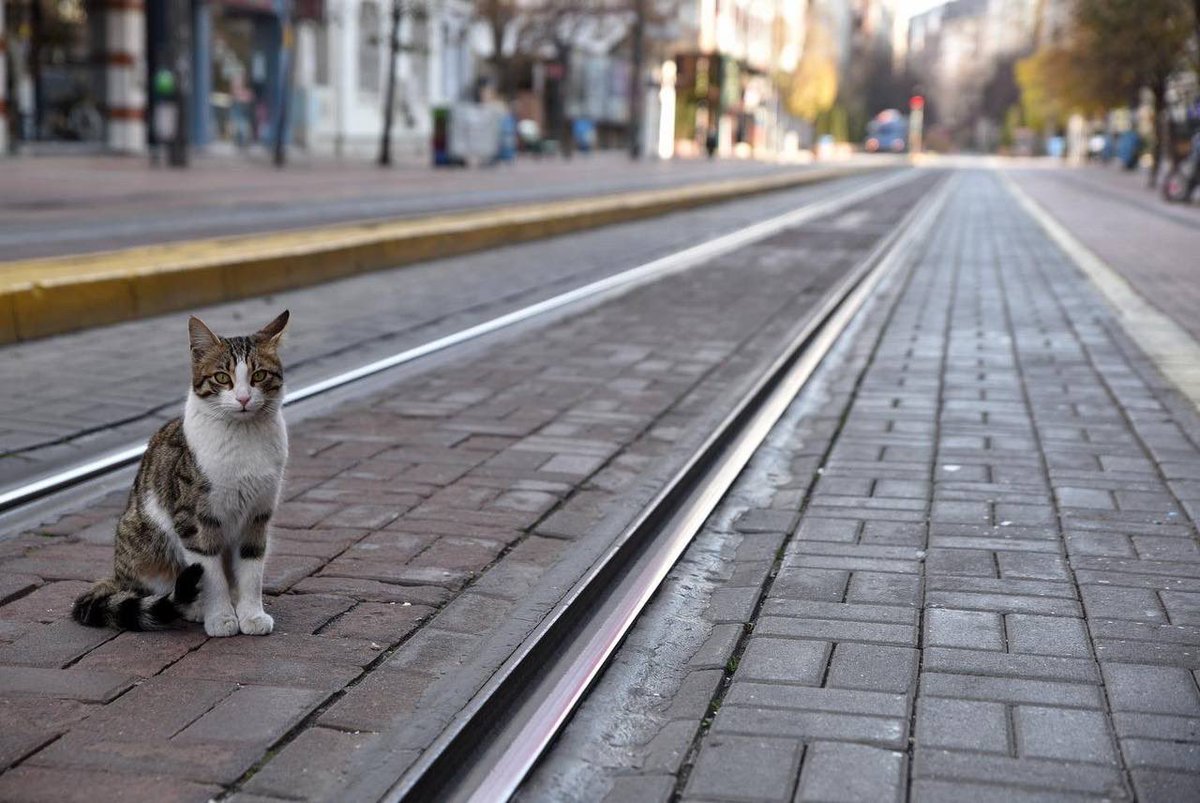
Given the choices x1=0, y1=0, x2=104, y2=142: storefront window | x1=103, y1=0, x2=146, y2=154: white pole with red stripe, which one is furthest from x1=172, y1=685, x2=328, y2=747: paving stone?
x1=103, y1=0, x2=146, y2=154: white pole with red stripe

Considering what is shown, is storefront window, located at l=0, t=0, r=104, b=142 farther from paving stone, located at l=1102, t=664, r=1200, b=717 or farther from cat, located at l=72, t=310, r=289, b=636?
paving stone, located at l=1102, t=664, r=1200, b=717

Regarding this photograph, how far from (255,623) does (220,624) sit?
0.27 ft

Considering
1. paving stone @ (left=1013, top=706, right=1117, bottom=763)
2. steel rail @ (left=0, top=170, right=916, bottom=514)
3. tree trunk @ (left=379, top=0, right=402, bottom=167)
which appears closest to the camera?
paving stone @ (left=1013, top=706, right=1117, bottom=763)

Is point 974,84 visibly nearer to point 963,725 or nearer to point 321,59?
point 321,59

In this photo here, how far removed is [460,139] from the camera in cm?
3941

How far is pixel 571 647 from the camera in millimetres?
3922

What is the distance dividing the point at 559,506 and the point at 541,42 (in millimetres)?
47841

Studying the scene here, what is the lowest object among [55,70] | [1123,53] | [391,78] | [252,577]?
[252,577]

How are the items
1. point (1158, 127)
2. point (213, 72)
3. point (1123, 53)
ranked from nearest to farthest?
point (213, 72), point (1123, 53), point (1158, 127)

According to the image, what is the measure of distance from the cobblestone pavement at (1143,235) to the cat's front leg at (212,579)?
794cm

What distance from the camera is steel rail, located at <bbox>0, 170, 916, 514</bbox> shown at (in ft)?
17.6

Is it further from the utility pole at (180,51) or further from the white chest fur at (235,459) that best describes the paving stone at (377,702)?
the utility pole at (180,51)

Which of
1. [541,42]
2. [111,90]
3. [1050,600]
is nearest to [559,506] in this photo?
[1050,600]

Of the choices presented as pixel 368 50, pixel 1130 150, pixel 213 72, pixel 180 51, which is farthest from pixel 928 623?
pixel 1130 150
